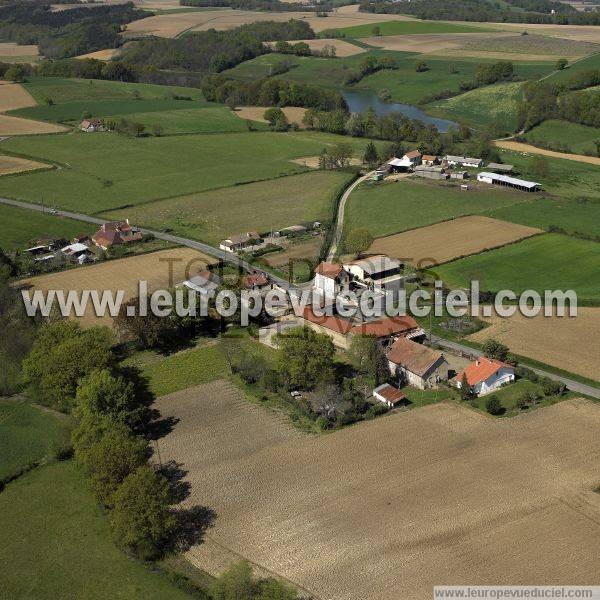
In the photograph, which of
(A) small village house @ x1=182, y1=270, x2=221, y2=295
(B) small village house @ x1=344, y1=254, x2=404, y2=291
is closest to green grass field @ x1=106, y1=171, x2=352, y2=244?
(A) small village house @ x1=182, y1=270, x2=221, y2=295

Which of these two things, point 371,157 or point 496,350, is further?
point 371,157

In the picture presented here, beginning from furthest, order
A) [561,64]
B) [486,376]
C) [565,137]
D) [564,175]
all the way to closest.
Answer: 1. [561,64]
2. [565,137]
3. [564,175]
4. [486,376]

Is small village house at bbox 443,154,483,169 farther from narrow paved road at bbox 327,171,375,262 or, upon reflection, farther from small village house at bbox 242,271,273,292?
small village house at bbox 242,271,273,292

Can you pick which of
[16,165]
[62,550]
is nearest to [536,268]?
[62,550]

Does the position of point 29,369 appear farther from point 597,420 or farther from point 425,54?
point 425,54

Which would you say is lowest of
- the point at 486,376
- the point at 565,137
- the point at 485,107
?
the point at 565,137

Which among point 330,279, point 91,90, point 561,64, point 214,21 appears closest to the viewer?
point 330,279

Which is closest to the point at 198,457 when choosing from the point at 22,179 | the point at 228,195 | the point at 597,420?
the point at 597,420

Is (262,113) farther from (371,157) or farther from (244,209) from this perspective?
(244,209)
